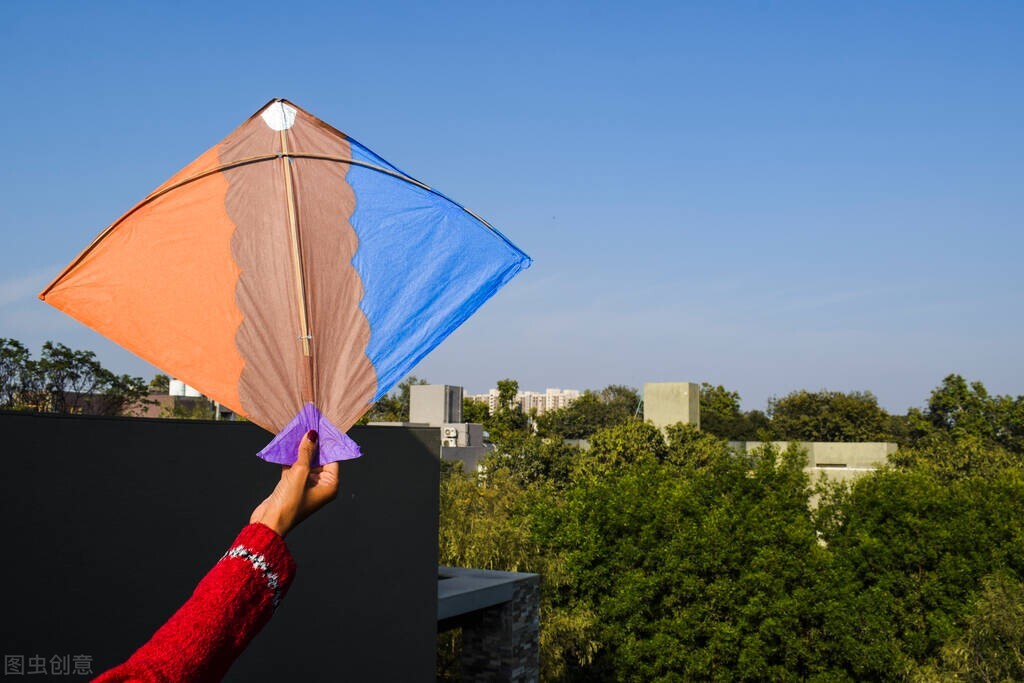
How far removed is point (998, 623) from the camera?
25.9m

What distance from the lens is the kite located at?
2.02 meters

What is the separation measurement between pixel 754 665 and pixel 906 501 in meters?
8.02

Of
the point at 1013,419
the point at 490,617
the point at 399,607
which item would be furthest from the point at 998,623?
the point at 1013,419

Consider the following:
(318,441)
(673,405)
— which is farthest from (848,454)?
(318,441)

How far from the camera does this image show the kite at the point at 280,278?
2.02 m

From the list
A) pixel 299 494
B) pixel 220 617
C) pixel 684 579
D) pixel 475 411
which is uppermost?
pixel 475 411

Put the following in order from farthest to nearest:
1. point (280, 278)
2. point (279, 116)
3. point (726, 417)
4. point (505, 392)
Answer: point (726, 417) < point (505, 392) < point (279, 116) < point (280, 278)

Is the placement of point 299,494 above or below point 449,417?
below

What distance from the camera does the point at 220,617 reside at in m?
1.20

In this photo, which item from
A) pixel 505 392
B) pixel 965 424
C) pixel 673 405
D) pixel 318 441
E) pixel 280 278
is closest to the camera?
pixel 318 441

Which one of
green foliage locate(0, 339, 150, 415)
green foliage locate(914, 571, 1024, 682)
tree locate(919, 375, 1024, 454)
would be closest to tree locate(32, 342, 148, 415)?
green foliage locate(0, 339, 150, 415)

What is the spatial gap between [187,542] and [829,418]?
7336 centimetres

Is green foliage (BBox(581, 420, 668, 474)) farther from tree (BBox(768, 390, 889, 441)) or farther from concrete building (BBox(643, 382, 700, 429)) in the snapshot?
tree (BBox(768, 390, 889, 441))

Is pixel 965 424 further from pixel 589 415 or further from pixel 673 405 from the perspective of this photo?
pixel 589 415
